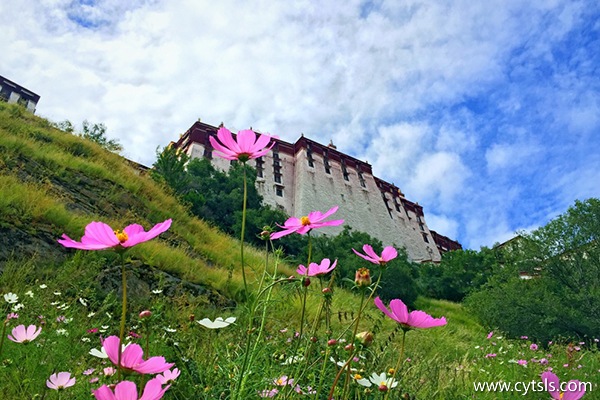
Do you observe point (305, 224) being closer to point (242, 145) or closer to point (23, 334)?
point (242, 145)

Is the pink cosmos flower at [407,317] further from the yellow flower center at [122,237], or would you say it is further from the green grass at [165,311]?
the yellow flower center at [122,237]

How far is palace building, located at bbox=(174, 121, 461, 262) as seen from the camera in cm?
3123

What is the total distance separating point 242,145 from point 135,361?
50cm

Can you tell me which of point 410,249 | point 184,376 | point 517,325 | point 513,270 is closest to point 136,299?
point 184,376

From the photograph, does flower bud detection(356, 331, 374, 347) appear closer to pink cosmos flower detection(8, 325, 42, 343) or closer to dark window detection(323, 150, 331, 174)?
pink cosmos flower detection(8, 325, 42, 343)

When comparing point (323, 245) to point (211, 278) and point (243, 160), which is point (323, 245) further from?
point (243, 160)

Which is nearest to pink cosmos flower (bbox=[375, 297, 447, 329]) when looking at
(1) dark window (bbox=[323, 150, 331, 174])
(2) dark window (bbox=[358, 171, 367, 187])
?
(1) dark window (bbox=[323, 150, 331, 174])

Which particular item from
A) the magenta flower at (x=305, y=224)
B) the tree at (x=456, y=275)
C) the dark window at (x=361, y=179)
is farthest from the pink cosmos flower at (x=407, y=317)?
the dark window at (x=361, y=179)

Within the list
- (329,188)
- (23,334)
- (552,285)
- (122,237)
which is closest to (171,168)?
(552,285)

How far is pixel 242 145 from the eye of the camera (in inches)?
38.6

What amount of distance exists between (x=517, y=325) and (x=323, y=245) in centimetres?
893

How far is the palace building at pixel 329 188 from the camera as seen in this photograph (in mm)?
31234

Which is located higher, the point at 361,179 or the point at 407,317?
the point at 361,179

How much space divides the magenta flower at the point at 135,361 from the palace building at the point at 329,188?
28.2 m
